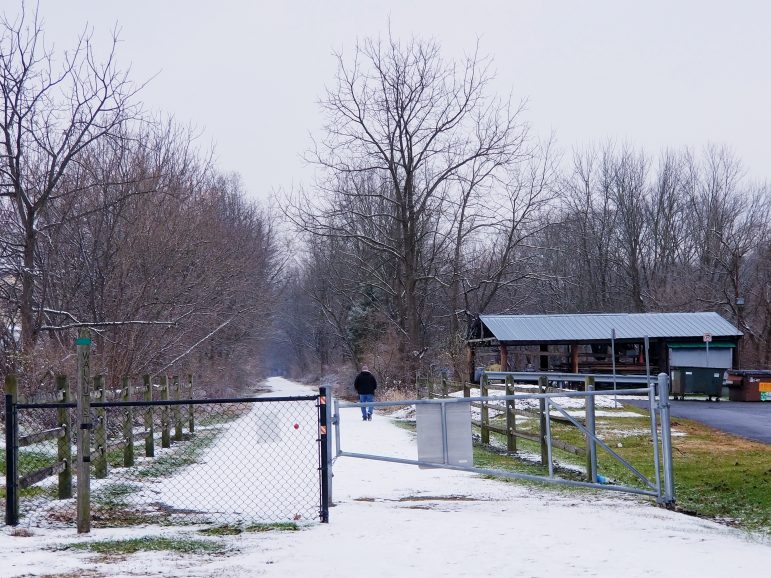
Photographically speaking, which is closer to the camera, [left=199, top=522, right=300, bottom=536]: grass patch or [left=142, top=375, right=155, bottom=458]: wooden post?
[left=199, top=522, right=300, bottom=536]: grass patch

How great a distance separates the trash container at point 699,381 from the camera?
108ft

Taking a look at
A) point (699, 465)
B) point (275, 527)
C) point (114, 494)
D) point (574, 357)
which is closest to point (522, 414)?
point (699, 465)

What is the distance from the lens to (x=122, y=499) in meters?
11.3

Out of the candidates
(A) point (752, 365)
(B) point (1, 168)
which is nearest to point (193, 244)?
(B) point (1, 168)

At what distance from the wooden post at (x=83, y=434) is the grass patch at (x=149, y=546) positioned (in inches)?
21.5

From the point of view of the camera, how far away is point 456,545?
7.84m

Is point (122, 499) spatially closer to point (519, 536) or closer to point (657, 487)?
point (519, 536)

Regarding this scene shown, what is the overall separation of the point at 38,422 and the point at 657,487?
1124 centimetres

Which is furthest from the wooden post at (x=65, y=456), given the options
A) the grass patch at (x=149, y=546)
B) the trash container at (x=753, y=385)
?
the trash container at (x=753, y=385)

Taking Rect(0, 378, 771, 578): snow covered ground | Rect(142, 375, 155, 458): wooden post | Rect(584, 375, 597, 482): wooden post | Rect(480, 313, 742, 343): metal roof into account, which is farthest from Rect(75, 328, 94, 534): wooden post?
Rect(480, 313, 742, 343): metal roof

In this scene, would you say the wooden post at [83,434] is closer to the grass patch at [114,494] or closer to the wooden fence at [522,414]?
the grass patch at [114,494]

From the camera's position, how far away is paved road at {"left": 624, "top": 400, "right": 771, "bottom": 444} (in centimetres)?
2059

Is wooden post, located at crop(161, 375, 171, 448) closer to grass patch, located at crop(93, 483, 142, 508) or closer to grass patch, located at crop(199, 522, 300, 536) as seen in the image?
grass patch, located at crop(93, 483, 142, 508)

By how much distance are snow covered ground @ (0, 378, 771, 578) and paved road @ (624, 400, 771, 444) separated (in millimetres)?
9957
